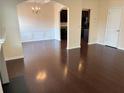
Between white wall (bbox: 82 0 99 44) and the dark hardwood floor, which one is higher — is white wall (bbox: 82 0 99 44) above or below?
above

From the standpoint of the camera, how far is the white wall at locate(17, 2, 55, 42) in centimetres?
797

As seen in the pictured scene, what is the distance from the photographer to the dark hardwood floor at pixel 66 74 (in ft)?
10.0

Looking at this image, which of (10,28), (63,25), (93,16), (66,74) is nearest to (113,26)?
(93,16)

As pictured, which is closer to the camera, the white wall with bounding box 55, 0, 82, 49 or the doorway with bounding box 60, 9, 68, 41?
the white wall with bounding box 55, 0, 82, 49

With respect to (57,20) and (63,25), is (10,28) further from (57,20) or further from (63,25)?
(63,25)

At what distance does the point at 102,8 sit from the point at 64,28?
3347 millimetres

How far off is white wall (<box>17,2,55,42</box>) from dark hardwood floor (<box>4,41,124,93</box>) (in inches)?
130

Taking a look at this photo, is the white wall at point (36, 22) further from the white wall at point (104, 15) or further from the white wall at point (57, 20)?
the white wall at point (104, 15)

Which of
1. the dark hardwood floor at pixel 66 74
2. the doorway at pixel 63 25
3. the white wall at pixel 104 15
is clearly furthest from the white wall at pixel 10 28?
the white wall at pixel 104 15

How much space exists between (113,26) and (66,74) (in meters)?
4.61

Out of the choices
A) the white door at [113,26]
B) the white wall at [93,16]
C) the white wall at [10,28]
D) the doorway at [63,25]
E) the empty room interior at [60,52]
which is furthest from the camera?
the doorway at [63,25]

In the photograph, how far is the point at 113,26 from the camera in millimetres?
6824

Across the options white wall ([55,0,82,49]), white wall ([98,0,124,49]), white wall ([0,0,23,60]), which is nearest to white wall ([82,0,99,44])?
white wall ([98,0,124,49])

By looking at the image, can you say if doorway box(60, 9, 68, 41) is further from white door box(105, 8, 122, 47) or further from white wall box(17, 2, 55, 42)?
white door box(105, 8, 122, 47)
